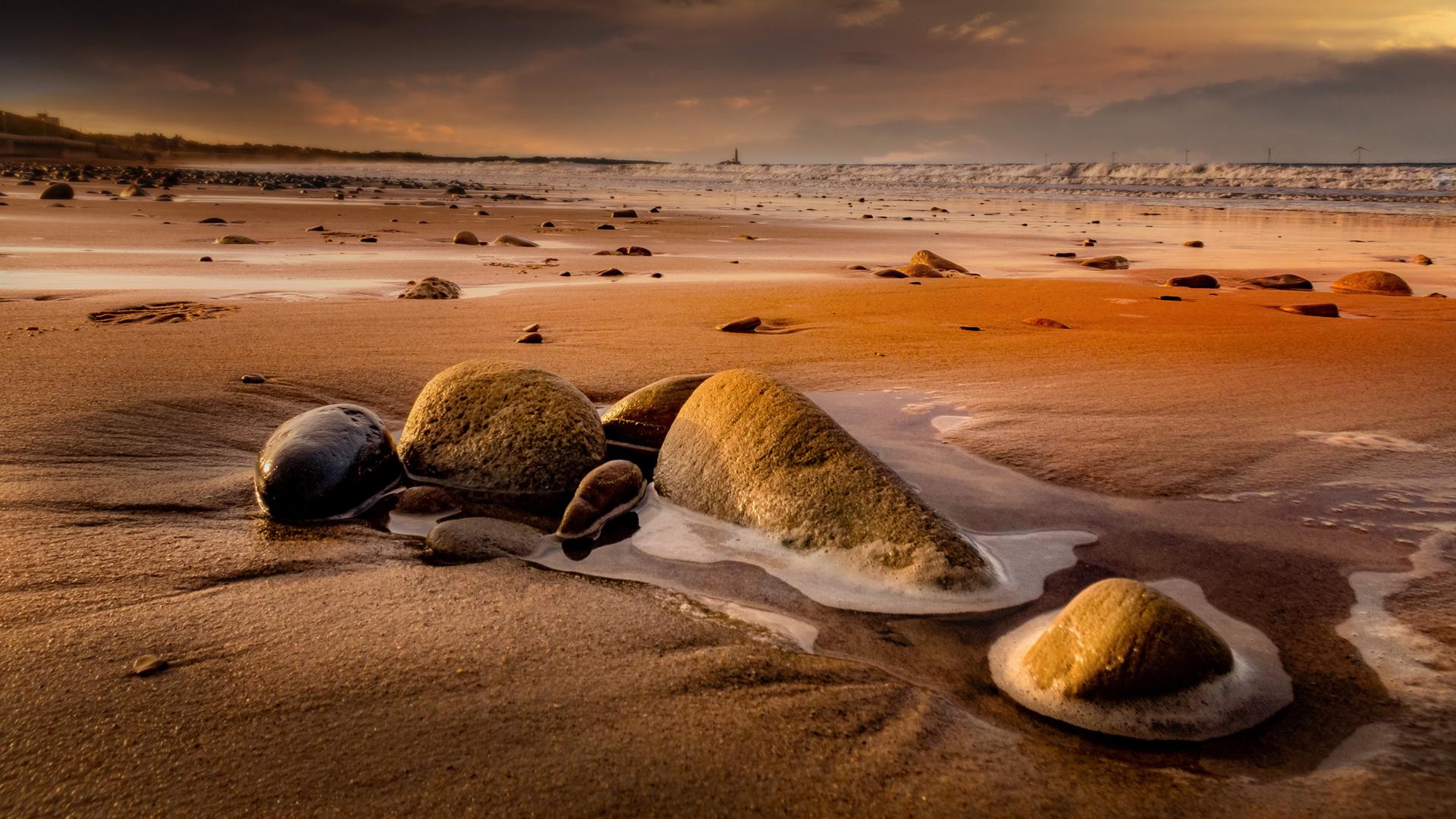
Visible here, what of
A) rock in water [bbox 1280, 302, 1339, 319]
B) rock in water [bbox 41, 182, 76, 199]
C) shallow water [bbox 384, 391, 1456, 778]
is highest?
rock in water [bbox 41, 182, 76, 199]

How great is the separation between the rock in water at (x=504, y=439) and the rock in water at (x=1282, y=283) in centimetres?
639

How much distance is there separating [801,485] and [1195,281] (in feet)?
19.9

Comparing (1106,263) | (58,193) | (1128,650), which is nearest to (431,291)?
(1128,650)

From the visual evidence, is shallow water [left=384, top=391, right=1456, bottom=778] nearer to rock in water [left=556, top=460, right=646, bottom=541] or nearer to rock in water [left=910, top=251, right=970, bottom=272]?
rock in water [left=556, top=460, right=646, bottom=541]

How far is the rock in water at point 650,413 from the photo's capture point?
305 cm

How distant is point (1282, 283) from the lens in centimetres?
697

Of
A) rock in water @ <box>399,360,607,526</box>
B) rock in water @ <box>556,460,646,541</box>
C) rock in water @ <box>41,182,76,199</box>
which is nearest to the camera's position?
rock in water @ <box>556,460,646,541</box>

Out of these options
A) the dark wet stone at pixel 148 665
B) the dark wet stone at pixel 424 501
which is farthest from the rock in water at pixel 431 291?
the dark wet stone at pixel 148 665

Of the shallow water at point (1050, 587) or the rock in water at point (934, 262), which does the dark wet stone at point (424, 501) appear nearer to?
the shallow water at point (1050, 587)

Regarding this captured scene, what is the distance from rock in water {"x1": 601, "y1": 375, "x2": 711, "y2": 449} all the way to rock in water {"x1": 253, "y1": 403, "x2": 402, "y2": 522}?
78 centimetres

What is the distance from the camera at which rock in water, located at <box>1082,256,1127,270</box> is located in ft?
28.5

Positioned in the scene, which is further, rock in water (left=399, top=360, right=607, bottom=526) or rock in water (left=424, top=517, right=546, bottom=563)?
rock in water (left=399, top=360, right=607, bottom=526)

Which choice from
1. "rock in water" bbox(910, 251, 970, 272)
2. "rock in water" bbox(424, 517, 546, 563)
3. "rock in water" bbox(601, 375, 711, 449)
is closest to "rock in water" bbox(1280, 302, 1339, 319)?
"rock in water" bbox(910, 251, 970, 272)

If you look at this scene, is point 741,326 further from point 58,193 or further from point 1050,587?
point 58,193
